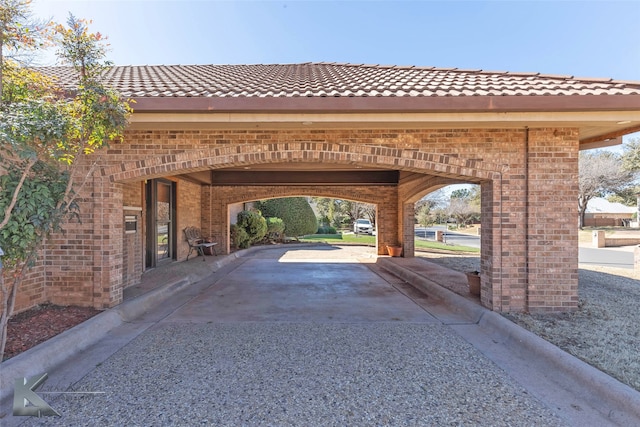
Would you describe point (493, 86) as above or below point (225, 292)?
above

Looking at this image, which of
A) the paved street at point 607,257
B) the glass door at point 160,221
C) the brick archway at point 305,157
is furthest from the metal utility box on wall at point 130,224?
the paved street at point 607,257

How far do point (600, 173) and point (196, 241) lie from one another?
117 ft

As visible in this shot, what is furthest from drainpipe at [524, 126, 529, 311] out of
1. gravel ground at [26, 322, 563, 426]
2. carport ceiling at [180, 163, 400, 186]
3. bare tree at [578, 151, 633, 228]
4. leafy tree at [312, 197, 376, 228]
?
bare tree at [578, 151, 633, 228]

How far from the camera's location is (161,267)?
30.1 ft

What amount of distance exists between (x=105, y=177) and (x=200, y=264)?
5.30m

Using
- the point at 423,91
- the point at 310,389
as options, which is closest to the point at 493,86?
the point at 423,91

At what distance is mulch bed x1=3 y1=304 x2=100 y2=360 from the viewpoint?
378 cm

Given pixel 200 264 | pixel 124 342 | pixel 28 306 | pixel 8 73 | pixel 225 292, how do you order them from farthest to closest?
pixel 200 264, pixel 225 292, pixel 28 306, pixel 124 342, pixel 8 73

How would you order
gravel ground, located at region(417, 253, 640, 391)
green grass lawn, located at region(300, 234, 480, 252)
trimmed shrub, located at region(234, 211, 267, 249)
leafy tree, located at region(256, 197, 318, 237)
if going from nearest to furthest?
gravel ground, located at region(417, 253, 640, 391) < trimmed shrub, located at region(234, 211, 267, 249) < green grass lawn, located at region(300, 234, 480, 252) < leafy tree, located at region(256, 197, 318, 237)

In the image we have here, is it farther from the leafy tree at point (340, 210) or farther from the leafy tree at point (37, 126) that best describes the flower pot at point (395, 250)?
the leafy tree at point (340, 210)

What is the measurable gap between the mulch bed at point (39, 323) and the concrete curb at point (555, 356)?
5974 mm

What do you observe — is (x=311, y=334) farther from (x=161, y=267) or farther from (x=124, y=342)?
(x=161, y=267)

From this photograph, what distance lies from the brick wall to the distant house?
45.4 metres

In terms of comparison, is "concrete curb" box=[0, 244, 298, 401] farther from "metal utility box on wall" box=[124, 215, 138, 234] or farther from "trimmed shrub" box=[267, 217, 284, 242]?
"trimmed shrub" box=[267, 217, 284, 242]
